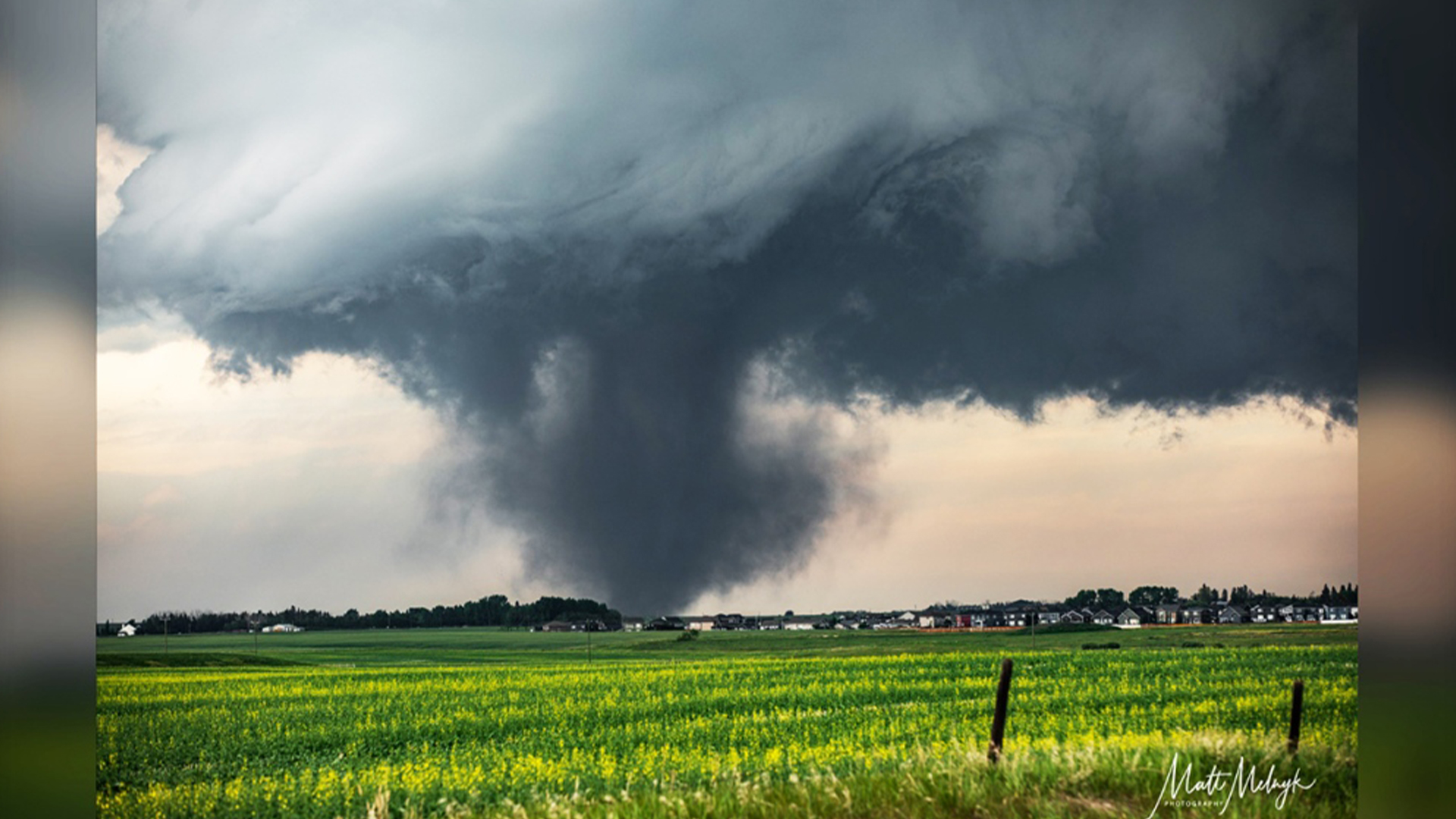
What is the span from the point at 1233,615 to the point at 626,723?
6.05 m

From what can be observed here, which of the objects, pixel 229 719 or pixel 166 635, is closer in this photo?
pixel 229 719

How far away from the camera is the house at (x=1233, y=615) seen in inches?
388

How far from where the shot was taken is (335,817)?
5.97m

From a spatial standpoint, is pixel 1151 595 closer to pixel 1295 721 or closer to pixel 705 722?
pixel 1295 721

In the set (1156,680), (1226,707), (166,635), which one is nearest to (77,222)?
(166,635)

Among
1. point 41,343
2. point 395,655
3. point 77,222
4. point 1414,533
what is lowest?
point 395,655

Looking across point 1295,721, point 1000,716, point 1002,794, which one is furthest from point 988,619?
point 1002,794

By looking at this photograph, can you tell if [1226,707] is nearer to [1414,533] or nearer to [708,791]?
[1414,533]

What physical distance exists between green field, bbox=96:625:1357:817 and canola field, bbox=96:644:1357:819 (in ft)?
0.12

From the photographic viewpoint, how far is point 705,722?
32.4 ft

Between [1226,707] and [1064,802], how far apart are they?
403cm

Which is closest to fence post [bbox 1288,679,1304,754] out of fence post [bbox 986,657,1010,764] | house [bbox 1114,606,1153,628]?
fence post [bbox 986,657,1010,764]

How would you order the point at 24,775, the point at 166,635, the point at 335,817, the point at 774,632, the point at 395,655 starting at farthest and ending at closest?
the point at 395,655, the point at 774,632, the point at 166,635, the point at 335,817, the point at 24,775

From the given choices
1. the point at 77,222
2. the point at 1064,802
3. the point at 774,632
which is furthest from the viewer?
the point at 774,632
